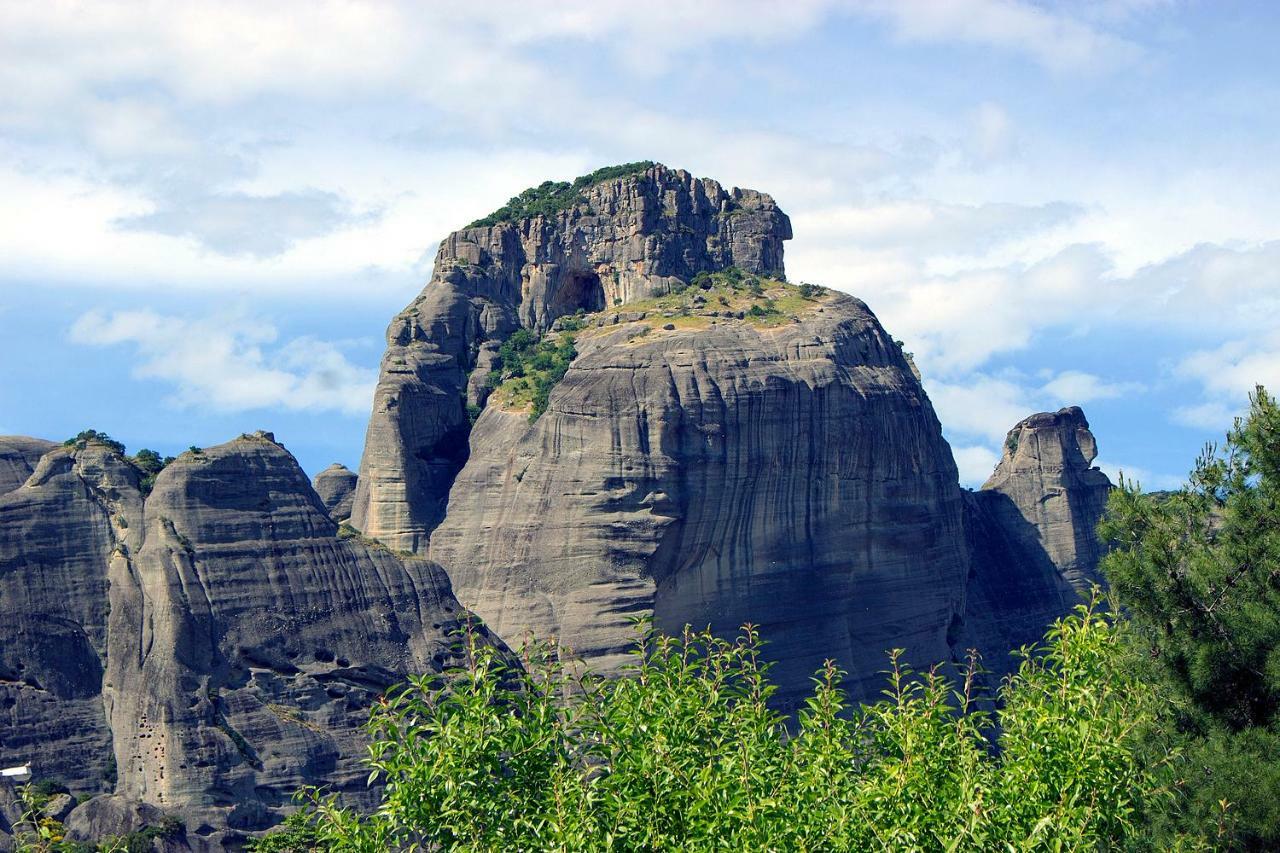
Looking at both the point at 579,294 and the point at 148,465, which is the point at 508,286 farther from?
the point at 148,465

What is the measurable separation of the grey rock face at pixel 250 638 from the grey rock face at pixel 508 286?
75.6ft

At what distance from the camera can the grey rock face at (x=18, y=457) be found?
86438mm

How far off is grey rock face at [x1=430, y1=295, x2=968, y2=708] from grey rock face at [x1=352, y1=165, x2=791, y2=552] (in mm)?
5880

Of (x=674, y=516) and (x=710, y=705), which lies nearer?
(x=710, y=705)

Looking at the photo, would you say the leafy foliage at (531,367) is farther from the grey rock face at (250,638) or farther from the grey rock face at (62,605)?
the grey rock face at (62,605)

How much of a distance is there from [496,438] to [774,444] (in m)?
16.4

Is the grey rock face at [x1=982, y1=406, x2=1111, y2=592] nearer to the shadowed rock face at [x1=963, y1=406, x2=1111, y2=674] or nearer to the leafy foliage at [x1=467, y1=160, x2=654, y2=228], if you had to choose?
the shadowed rock face at [x1=963, y1=406, x2=1111, y2=674]

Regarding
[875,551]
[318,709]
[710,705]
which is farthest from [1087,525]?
[710,705]

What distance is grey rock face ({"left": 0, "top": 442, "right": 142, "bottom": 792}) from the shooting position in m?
75.6

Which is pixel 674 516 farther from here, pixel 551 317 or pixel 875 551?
pixel 551 317

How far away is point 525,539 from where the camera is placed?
3841 inches

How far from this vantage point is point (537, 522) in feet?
319

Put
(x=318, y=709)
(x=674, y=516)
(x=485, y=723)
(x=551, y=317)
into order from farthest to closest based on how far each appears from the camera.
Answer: (x=551, y=317) < (x=674, y=516) < (x=318, y=709) < (x=485, y=723)

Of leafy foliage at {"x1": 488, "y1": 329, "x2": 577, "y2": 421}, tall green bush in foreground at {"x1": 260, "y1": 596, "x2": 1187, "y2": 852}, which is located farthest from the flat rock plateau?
tall green bush in foreground at {"x1": 260, "y1": 596, "x2": 1187, "y2": 852}
